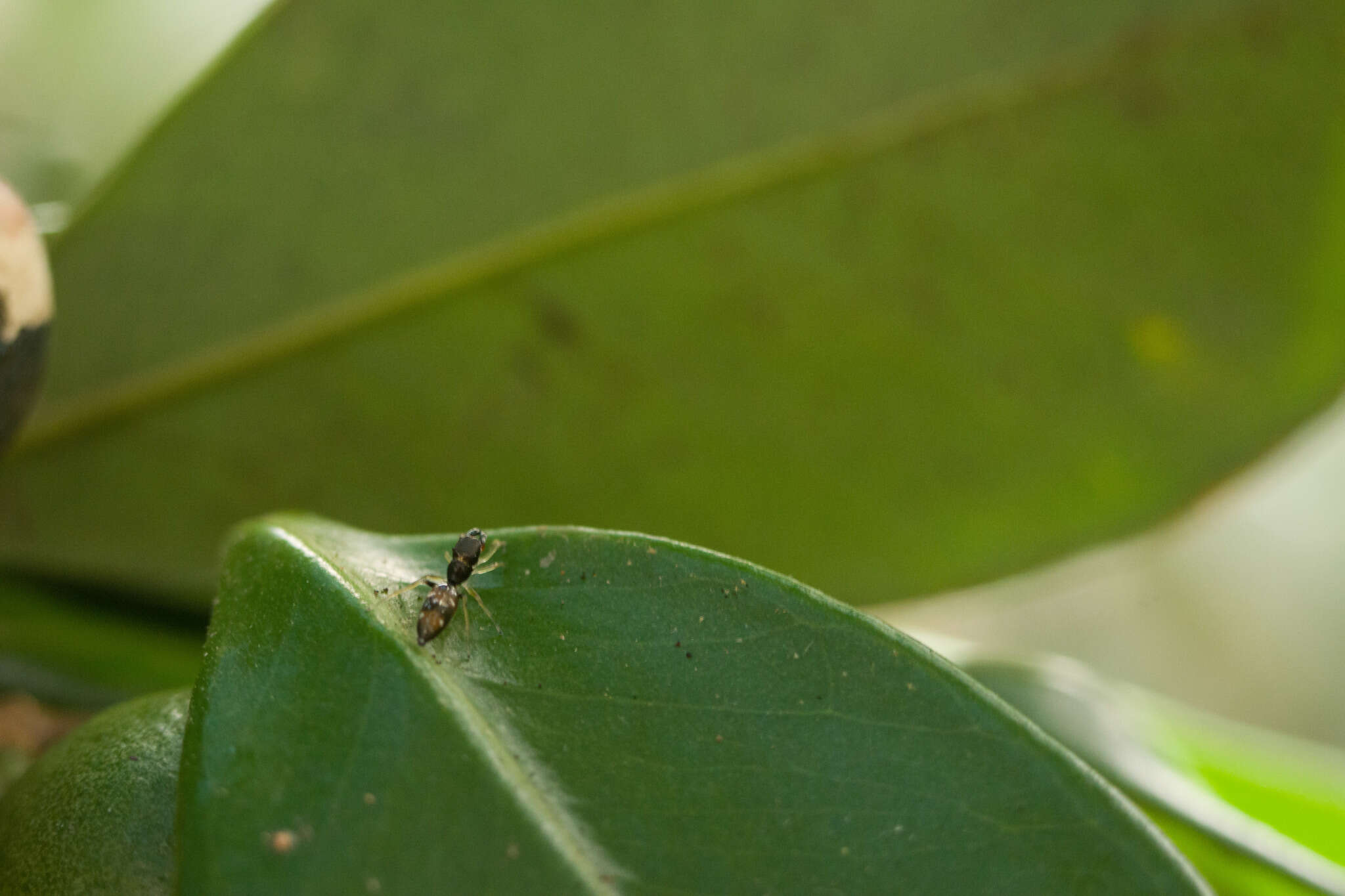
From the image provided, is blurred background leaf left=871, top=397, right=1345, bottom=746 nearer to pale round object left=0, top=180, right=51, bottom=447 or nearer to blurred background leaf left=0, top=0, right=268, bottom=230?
blurred background leaf left=0, top=0, right=268, bottom=230

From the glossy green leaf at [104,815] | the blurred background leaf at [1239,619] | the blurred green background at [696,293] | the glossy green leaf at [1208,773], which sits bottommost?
the glossy green leaf at [104,815]

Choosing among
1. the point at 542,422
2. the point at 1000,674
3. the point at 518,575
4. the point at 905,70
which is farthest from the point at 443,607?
the point at 905,70

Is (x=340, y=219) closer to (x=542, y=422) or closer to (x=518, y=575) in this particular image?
(x=542, y=422)

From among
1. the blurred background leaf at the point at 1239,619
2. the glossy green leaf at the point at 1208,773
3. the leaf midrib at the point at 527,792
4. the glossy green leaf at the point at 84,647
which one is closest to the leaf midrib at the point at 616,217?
the glossy green leaf at the point at 84,647

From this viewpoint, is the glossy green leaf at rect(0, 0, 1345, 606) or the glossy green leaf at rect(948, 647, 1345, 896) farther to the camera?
the glossy green leaf at rect(0, 0, 1345, 606)

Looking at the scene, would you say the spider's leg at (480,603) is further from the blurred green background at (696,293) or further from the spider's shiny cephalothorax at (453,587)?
the blurred green background at (696,293)

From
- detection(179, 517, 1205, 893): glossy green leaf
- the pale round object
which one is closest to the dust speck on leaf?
detection(179, 517, 1205, 893): glossy green leaf
